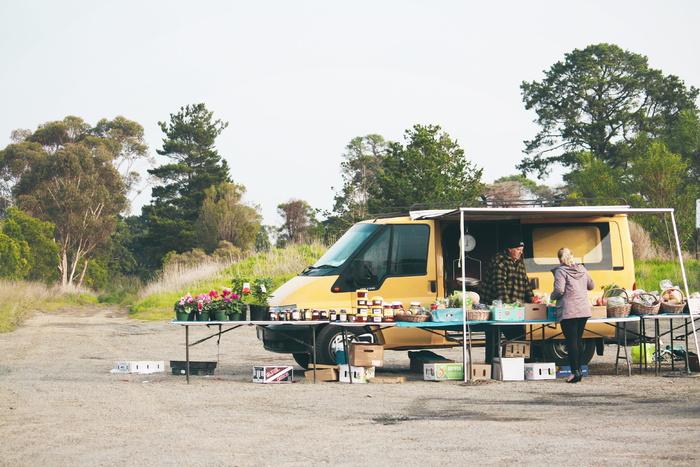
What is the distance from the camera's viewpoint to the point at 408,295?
1217cm

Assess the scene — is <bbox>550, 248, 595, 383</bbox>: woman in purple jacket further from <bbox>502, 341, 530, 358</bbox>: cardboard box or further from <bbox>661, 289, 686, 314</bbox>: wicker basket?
<bbox>661, 289, 686, 314</bbox>: wicker basket

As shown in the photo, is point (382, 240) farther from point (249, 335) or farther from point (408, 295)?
point (249, 335)

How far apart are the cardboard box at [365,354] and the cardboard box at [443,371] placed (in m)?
0.74

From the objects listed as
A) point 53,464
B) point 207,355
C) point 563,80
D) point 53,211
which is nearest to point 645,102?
point 563,80

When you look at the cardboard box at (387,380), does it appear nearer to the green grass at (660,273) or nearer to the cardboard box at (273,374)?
the cardboard box at (273,374)

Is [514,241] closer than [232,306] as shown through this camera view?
No

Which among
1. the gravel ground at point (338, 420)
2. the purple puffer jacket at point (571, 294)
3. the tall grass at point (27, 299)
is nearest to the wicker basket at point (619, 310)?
the purple puffer jacket at point (571, 294)

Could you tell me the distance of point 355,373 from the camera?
11562 millimetres

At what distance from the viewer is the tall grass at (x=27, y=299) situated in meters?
27.3

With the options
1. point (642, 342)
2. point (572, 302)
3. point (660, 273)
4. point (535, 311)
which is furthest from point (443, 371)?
point (660, 273)

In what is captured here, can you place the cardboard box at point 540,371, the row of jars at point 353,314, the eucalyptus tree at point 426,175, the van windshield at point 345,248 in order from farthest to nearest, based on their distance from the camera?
the eucalyptus tree at point 426,175 < the van windshield at point 345,248 < the cardboard box at point 540,371 < the row of jars at point 353,314

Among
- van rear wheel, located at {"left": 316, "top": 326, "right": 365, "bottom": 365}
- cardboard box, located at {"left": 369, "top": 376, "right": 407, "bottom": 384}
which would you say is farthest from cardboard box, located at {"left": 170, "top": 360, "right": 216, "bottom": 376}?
cardboard box, located at {"left": 369, "top": 376, "right": 407, "bottom": 384}

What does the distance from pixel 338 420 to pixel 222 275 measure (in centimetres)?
2708

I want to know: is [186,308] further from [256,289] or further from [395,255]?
[395,255]
